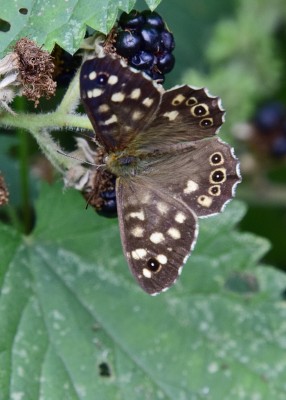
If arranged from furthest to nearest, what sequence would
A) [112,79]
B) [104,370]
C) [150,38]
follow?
[104,370], [150,38], [112,79]

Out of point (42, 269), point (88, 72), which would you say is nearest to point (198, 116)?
point (88, 72)

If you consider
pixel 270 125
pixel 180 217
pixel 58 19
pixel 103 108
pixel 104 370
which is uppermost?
pixel 270 125

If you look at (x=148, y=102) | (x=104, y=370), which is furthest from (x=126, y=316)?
(x=148, y=102)

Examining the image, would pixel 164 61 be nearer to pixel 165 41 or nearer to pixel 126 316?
pixel 165 41

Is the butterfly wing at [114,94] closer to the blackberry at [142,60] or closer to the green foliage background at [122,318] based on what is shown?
the blackberry at [142,60]

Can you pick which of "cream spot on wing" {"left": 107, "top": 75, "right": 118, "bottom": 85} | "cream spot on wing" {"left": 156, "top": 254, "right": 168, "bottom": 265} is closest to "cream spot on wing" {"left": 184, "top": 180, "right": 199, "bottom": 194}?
"cream spot on wing" {"left": 156, "top": 254, "right": 168, "bottom": 265}

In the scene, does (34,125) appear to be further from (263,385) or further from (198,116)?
(263,385)

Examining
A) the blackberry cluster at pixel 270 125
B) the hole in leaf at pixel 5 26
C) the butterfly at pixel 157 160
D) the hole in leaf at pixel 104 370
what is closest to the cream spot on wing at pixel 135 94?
the butterfly at pixel 157 160
